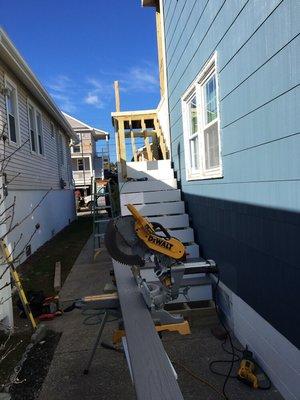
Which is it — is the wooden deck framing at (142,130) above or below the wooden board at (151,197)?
above

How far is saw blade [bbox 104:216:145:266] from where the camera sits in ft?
9.30

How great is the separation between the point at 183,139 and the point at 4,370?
14.2 ft

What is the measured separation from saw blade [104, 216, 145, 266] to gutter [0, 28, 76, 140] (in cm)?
607

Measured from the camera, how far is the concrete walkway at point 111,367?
3062mm

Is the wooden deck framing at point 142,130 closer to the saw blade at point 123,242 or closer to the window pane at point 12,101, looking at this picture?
the window pane at point 12,101

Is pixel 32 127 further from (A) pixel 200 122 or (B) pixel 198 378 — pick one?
(B) pixel 198 378

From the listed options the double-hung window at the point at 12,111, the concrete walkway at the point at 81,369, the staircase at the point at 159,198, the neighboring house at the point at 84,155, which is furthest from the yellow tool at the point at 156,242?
the neighboring house at the point at 84,155

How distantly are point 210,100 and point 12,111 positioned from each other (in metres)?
6.16

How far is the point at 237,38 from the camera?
138 inches

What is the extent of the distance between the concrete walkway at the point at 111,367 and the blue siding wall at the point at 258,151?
0.62 metres

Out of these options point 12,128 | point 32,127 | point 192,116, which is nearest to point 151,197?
point 192,116

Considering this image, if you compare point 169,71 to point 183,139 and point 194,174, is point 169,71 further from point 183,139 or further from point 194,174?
point 194,174

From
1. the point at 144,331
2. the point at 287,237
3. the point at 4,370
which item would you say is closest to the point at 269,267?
the point at 287,237

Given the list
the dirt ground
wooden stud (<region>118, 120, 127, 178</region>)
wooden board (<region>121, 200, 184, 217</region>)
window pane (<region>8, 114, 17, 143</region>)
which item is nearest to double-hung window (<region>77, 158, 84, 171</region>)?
the dirt ground
